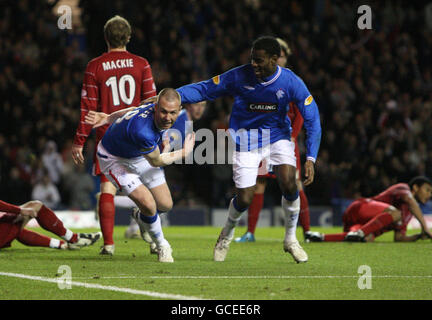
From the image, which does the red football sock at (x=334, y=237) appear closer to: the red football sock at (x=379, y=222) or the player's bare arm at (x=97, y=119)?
the red football sock at (x=379, y=222)

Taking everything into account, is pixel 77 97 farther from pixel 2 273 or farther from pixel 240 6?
pixel 2 273

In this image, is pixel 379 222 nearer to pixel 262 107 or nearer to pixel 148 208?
pixel 262 107

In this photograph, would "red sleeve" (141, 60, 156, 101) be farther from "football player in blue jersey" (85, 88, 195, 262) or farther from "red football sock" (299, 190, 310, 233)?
"red football sock" (299, 190, 310, 233)

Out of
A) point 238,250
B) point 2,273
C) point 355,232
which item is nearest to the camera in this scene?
point 2,273

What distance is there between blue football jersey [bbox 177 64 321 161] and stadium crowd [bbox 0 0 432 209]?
27.7 ft

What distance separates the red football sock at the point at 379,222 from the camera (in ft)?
36.4

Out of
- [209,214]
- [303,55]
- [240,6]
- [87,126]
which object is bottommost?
[209,214]

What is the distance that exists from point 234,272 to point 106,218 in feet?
7.33

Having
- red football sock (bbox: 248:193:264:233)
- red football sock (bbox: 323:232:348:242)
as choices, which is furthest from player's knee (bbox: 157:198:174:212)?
red football sock (bbox: 323:232:348:242)

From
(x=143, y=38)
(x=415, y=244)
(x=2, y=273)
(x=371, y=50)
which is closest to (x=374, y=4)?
(x=371, y=50)

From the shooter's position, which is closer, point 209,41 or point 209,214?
point 209,214

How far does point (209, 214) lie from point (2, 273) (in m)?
10.2

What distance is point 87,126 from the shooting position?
901 cm

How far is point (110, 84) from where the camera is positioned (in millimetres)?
9133
